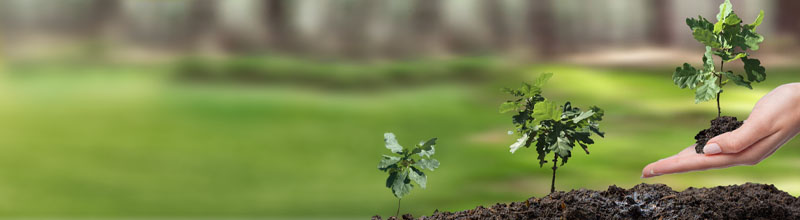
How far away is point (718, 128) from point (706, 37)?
0.28 meters

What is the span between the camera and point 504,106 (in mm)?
2312

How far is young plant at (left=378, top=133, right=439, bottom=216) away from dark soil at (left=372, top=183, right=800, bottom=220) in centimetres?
21

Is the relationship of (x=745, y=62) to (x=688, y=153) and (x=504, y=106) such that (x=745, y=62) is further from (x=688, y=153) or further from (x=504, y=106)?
(x=504, y=106)

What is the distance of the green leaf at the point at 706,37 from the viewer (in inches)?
93.9

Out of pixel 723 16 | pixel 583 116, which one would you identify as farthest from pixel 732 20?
pixel 583 116

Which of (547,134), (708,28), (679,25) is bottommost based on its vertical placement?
(547,134)

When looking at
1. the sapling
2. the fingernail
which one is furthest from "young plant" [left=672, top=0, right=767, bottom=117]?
the fingernail

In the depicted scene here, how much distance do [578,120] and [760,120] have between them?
0.57 metres

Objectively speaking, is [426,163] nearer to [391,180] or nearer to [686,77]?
[391,180]

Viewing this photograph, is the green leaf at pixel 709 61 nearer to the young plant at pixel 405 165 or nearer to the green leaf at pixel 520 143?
the green leaf at pixel 520 143

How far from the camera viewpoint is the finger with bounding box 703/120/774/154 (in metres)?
2.34

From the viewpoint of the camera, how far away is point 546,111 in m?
2.22

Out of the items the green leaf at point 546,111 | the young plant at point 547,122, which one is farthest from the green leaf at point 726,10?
the green leaf at point 546,111

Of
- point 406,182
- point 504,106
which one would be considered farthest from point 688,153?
point 406,182
